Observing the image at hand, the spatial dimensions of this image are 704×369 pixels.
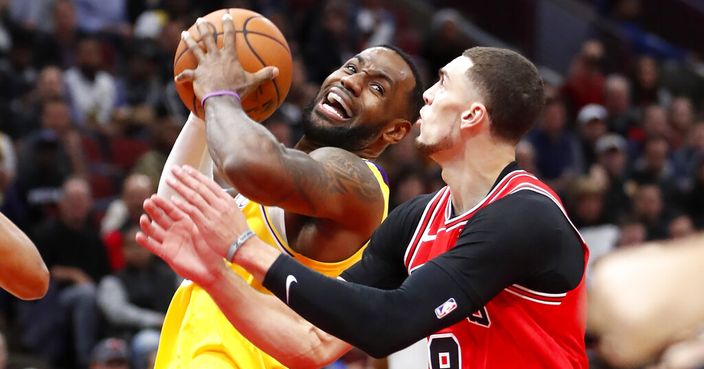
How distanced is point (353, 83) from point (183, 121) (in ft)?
23.2

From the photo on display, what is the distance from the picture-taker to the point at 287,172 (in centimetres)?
345

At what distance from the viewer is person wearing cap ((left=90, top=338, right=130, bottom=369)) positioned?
782 cm

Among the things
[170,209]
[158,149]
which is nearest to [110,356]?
[158,149]

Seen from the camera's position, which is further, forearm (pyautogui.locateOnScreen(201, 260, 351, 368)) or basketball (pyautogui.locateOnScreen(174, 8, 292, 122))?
basketball (pyautogui.locateOnScreen(174, 8, 292, 122))

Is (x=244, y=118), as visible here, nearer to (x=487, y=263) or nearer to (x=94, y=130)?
(x=487, y=263)

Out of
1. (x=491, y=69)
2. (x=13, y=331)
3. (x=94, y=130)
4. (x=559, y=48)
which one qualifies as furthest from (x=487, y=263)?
(x=559, y=48)

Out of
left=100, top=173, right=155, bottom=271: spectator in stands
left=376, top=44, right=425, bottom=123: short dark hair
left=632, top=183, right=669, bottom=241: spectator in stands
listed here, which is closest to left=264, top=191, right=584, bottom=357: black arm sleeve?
left=376, top=44, right=425, bottom=123: short dark hair

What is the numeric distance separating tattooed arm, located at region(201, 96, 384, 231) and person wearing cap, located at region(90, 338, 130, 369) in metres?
4.35

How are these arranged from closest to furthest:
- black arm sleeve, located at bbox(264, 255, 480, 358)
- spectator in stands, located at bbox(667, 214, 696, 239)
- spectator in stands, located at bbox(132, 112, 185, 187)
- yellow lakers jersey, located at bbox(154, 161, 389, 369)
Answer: black arm sleeve, located at bbox(264, 255, 480, 358)
yellow lakers jersey, located at bbox(154, 161, 389, 369)
spectator in stands, located at bbox(132, 112, 185, 187)
spectator in stands, located at bbox(667, 214, 696, 239)

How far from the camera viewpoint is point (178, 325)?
416cm

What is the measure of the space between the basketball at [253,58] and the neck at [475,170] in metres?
0.76

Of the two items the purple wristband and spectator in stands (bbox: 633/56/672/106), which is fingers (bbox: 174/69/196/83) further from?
spectator in stands (bbox: 633/56/672/106)

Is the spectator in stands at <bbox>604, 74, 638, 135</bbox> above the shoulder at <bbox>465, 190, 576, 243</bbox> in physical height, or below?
below

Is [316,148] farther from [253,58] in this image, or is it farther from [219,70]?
[219,70]
